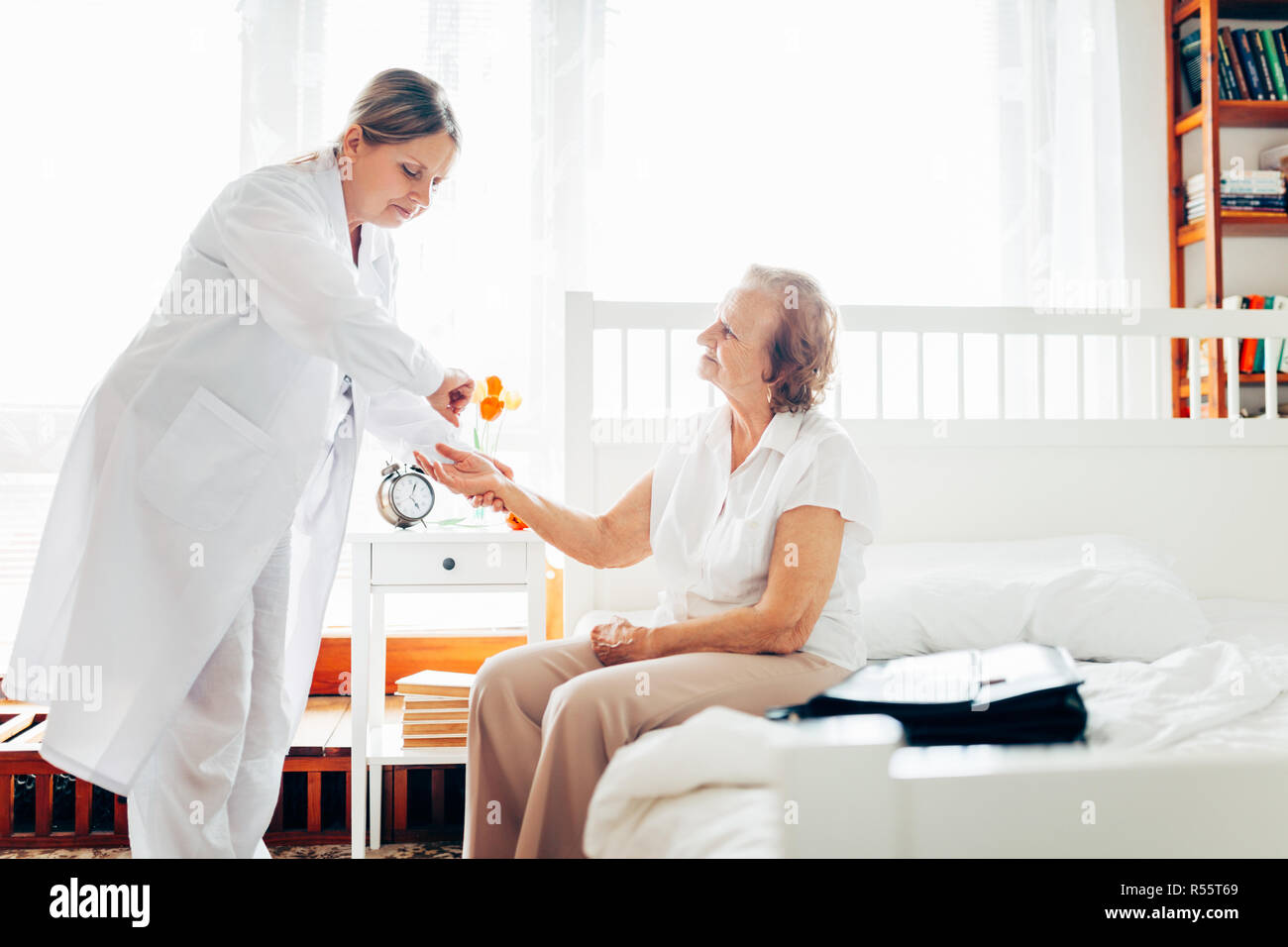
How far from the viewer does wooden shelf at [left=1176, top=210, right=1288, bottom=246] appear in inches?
103

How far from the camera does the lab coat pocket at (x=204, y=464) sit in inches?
48.4

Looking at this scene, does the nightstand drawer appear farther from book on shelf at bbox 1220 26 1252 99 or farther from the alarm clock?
book on shelf at bbox 1220 26 1252 99

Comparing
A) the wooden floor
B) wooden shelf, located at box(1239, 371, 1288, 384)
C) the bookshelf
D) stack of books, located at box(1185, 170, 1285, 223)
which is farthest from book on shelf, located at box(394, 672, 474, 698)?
stack of books, located at box(1185, 170, 1285, 223)

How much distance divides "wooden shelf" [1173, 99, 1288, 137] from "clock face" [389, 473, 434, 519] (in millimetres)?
2413

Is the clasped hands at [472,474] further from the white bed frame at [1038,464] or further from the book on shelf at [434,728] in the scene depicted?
the book on shelf at [434,728]

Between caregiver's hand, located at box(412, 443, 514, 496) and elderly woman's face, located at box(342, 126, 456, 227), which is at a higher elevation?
elderly woman's face, located at box(342, 126, 456, 227)

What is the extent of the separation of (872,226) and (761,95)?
1.69 ft

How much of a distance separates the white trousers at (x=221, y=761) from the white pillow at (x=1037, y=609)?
3.19 ft

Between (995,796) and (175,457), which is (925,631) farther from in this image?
(175,457)

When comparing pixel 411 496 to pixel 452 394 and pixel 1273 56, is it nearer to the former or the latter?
pixel 452 394

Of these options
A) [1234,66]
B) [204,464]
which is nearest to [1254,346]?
[1234,66]

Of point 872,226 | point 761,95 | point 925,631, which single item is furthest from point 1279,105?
point 925,631

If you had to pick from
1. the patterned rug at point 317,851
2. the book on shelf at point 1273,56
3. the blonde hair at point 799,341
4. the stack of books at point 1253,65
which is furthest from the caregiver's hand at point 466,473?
the book on shelf at point 1273,56

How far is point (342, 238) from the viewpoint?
4.64 ft
